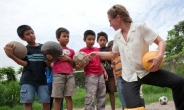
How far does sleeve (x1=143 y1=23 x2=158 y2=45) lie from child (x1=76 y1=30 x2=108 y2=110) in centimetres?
206

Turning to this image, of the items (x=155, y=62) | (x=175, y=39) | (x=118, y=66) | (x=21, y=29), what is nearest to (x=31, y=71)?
(x=21, y=29)

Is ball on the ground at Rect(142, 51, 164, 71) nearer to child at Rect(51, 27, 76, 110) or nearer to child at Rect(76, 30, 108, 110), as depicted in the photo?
child at Rect(51, 27, 76, 110)

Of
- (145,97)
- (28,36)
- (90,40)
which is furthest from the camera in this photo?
(145,97)

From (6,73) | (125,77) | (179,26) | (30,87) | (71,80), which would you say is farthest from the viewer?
(179,26)

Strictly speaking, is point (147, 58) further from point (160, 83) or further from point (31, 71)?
point (31, 71)

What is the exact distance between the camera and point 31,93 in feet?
12.7

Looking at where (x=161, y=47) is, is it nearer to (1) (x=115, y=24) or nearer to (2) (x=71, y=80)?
(1) (x=115, y=24)

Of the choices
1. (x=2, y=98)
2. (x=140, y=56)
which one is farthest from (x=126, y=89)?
(x=2, y=98)

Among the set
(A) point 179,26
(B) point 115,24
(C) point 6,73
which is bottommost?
(C) point 6,73

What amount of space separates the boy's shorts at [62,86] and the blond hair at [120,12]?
5.42ft

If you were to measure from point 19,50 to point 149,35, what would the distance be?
2.25m

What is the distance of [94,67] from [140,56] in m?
2.05

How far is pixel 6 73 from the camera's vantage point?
11789mm

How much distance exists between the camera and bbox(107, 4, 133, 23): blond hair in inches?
124
